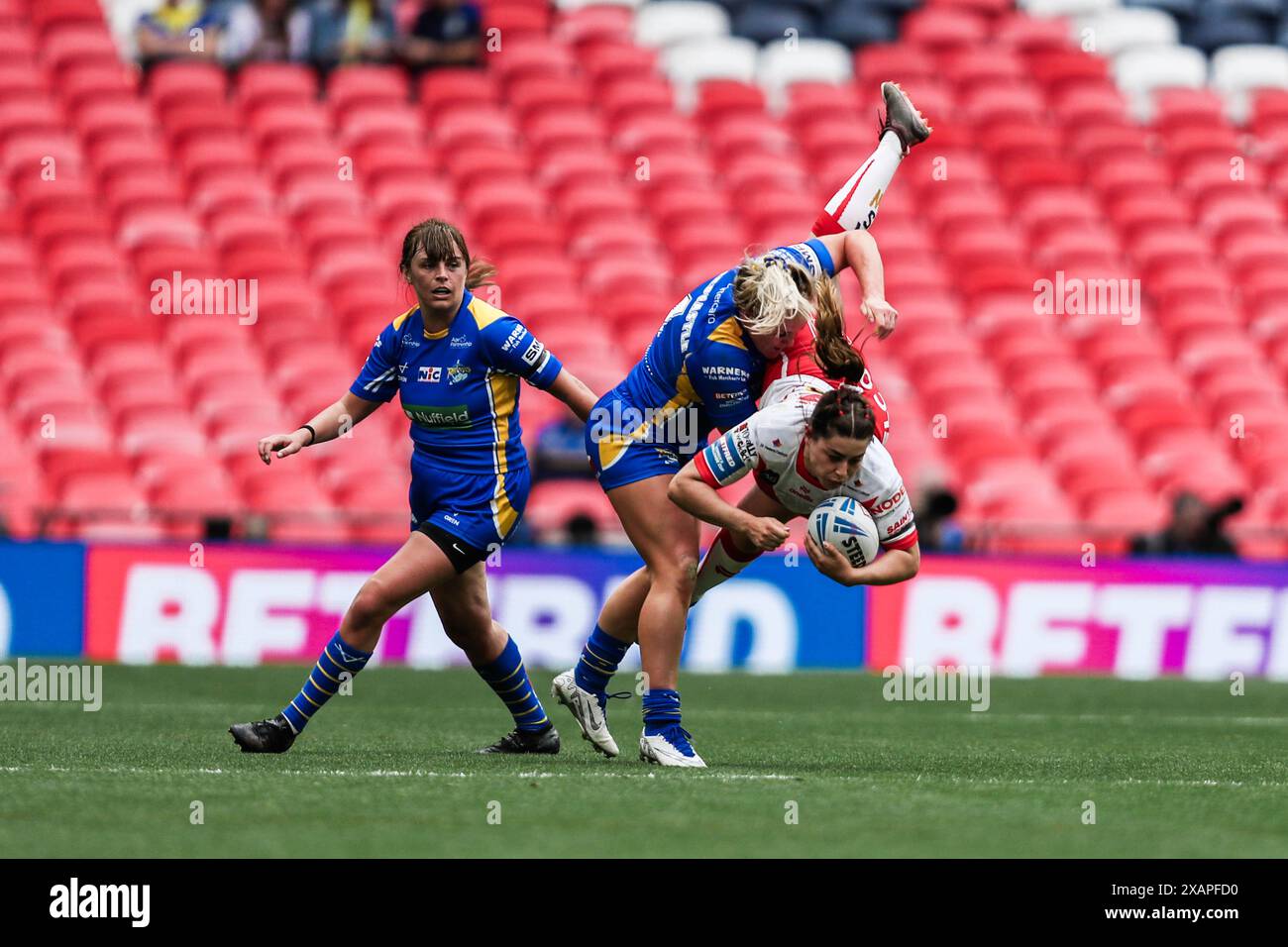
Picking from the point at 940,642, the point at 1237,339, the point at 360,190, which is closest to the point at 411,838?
the point at 940,642

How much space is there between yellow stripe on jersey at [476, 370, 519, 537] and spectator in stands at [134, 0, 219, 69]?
12835mm

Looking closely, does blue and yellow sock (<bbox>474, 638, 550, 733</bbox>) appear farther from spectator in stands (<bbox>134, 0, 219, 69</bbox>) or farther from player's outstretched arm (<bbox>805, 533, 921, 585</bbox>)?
spectator in stands (<bbox>134, 0, 219, 69</bbox>)

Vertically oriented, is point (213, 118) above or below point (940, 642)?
above

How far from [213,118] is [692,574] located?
13.0 metres

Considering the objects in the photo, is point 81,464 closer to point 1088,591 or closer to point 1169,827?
point 1088,591

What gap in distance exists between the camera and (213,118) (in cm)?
1933

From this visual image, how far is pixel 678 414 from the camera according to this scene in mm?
7766

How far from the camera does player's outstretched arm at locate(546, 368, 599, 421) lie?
7.71 m

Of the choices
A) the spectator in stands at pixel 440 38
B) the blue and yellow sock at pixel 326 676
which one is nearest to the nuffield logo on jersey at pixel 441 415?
the blue and yellow sock at pixel 326 676

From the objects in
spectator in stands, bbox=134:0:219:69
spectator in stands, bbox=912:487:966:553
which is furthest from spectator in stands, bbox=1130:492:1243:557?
spectator in stands, bbox=134:0:219:69

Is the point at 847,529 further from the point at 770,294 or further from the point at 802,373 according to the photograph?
the point at 770,294

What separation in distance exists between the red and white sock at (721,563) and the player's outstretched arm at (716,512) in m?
0.67

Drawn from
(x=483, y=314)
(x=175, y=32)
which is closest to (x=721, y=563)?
(x=483, y=314)

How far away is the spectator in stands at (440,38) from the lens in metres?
20.4
